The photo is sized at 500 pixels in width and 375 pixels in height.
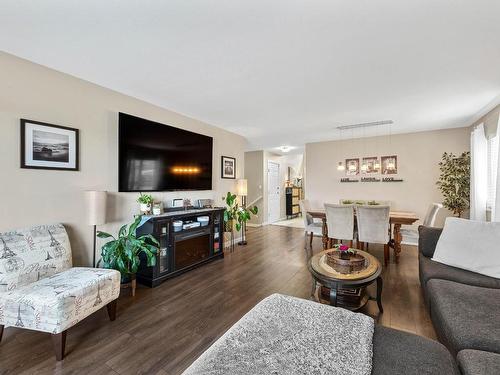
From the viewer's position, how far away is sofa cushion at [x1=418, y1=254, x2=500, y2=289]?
1.92 metres

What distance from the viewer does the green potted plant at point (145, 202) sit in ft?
10.1

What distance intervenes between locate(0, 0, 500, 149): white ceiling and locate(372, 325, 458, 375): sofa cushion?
200 centimetres

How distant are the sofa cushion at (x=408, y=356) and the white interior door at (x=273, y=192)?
629 centimetres

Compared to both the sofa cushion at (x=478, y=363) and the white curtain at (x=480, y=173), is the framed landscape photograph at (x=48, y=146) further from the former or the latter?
the white curtain at (x=480, y=173)

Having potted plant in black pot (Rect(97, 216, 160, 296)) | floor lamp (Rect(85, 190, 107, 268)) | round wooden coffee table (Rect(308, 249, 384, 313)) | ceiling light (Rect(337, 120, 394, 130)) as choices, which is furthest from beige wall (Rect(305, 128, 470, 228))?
floor lamp (Rect(85, 190, 107, 268))

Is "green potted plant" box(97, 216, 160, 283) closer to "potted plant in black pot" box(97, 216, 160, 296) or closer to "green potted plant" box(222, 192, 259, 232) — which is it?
"potted plant in black pot" box(97, 216, 160, 296)

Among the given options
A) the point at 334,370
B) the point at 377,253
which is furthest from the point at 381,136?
the point at 334,370

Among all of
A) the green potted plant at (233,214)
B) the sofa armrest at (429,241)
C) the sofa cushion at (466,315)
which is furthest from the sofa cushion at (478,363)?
the green potted plant at (233,214)

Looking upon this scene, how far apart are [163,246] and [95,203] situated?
984mm

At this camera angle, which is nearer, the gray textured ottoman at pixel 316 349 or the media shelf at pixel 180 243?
the gray textured ottoman at pixel 316 349

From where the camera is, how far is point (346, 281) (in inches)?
76.5

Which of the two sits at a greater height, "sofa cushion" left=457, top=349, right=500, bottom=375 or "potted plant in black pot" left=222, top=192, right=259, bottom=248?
"potted plant in black pot" left=222, top=192, right=259, bottom=248

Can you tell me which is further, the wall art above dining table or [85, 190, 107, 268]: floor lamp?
the wall art above dining table

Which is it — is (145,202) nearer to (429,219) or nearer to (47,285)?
(47,285)
